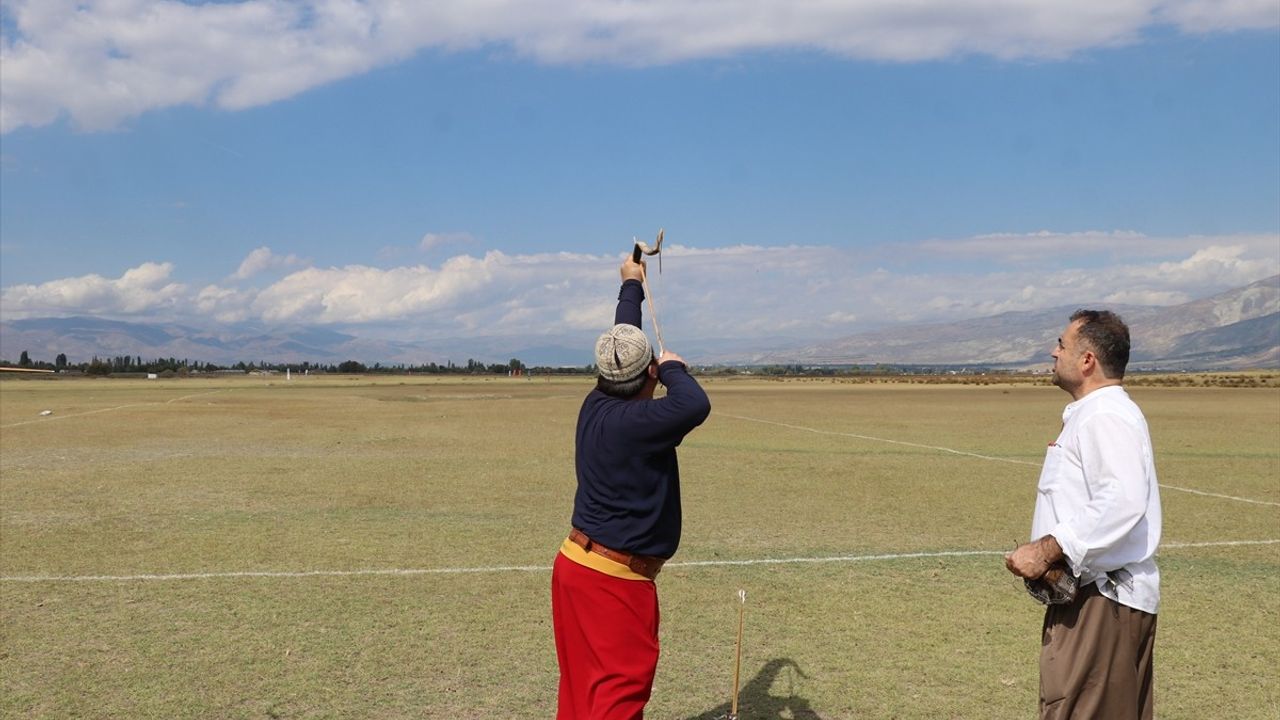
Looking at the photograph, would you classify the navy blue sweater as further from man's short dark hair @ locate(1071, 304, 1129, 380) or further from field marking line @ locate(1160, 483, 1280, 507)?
field marking line @ locate(1160, 483, 1280, 507)

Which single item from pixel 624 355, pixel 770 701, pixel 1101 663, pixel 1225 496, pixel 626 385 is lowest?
pixel 770 701

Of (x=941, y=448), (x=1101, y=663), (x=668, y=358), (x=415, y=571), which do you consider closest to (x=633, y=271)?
(x=668, y=358)

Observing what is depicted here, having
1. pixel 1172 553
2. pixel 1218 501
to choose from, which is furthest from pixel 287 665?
pixel 1218 501

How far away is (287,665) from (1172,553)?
27.5 feet

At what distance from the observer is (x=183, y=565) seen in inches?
383

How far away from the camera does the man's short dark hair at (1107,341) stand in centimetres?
395

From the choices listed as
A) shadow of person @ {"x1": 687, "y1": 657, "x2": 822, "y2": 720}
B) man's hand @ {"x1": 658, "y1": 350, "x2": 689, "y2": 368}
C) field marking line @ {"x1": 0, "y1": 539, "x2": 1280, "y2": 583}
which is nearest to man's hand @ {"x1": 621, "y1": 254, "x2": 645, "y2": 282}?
man's hand @ {"x1": 658, "y1": 350, "x2": 689, "y2": 368}

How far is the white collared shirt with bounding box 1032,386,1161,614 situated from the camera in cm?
366

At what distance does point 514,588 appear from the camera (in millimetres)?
8812

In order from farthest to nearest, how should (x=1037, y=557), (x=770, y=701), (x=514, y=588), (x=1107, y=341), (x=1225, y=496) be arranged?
(x=1225, y=496) → (x=514, y=588) → (x=770, y=701) → (x=1107, y=341) → (x=1037, y=557)

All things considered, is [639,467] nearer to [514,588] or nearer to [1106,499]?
[1106,499]

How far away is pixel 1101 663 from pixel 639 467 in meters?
1.88

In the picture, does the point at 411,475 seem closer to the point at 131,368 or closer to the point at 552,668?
the point at 552,668

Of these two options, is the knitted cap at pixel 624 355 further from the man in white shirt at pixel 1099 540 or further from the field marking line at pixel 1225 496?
the field marking line at pixel 1225 496
